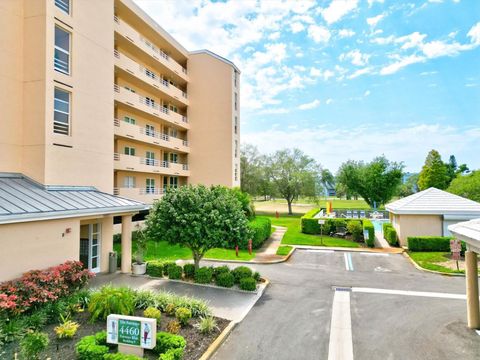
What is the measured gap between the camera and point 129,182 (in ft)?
91.8

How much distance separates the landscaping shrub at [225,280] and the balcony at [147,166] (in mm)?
15376

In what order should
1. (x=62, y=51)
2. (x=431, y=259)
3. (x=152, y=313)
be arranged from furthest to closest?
1. (x=431, y=259)
2. (x=62, y=51)
3. (x=152, y=313)

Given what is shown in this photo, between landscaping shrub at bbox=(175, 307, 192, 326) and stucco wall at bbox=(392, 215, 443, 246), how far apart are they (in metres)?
20.2

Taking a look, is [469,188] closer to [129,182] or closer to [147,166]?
[147,166]

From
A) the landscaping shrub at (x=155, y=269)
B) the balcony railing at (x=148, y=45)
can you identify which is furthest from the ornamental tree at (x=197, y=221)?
the balcony railing at (x=148, y=45)

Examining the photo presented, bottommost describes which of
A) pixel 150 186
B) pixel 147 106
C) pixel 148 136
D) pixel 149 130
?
pixel 150 186

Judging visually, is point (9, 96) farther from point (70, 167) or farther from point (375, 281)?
point (375, 281)

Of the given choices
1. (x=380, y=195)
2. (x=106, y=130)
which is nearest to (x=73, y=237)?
(x=106, y=130)

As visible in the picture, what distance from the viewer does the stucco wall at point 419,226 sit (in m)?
23.2

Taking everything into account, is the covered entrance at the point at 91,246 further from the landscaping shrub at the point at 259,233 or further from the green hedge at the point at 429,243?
the green hedge at the point at 429,243

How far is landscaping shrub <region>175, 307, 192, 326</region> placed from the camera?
30.8ft

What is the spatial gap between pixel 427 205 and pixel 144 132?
24881 millimetres

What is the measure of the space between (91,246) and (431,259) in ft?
66.1

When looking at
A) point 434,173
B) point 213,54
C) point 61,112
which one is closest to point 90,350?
point 61,112
